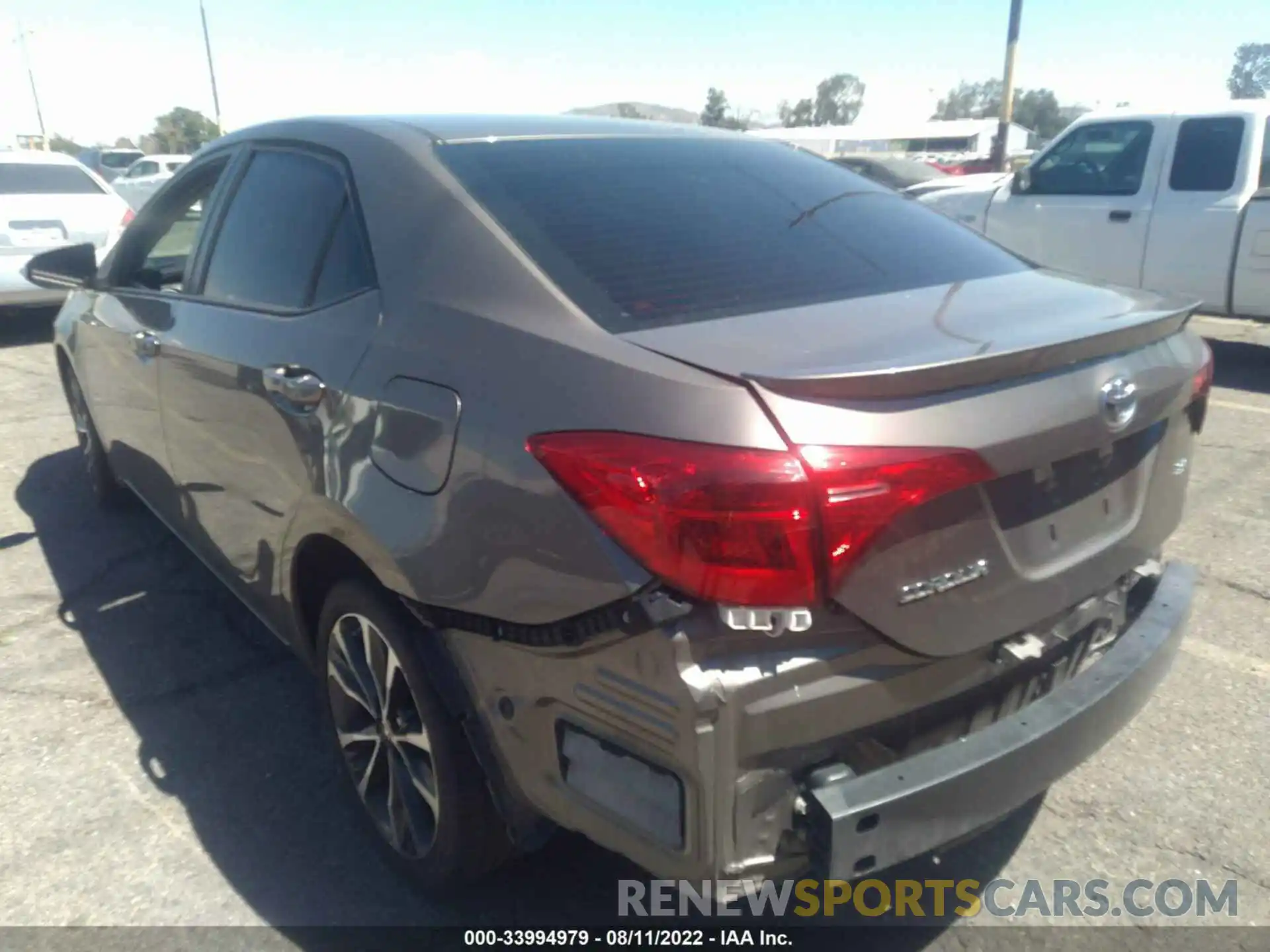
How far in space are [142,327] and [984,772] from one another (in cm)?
303

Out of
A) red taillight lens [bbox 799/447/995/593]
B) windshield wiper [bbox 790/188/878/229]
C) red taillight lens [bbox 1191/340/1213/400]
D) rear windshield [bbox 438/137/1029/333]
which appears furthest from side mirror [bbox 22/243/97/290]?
red taillight lens [bbox 1191/340/1213/400]

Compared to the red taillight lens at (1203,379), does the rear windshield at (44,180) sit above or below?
below

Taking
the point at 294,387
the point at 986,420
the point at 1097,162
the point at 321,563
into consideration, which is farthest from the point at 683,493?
the point at 1097,162

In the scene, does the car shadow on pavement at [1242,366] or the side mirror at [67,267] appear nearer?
the side mirror at [67,267]

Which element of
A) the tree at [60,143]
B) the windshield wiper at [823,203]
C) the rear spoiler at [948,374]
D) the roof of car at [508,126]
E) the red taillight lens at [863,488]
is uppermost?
the roof of car at [508,126]

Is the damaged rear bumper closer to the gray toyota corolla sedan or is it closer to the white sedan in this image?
the gray toyota corolla sedan

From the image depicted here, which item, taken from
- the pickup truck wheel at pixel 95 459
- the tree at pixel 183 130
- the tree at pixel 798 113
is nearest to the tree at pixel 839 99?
the tree at pixel 798 113

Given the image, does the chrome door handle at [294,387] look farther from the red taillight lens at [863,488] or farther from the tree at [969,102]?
the tree at [969,102]

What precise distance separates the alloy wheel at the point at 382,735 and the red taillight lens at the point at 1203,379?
1835 millimetres

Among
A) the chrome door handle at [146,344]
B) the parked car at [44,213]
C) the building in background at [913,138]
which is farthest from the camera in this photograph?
the building in background at [913,138]

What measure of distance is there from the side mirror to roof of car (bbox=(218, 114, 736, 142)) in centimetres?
144

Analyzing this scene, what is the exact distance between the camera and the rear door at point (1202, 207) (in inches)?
304

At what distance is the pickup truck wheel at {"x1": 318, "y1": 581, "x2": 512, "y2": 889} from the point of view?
2.23m

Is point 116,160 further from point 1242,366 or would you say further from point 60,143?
point 60,143
